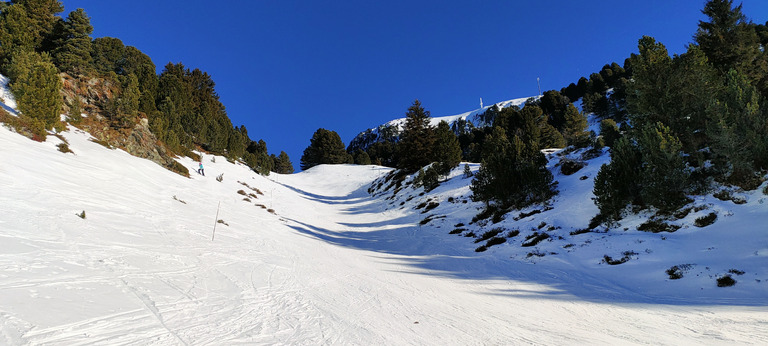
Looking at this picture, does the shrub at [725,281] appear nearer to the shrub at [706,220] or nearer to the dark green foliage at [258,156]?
the shrub at [706,220]

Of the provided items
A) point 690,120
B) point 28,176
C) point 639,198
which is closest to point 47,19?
point 28,176

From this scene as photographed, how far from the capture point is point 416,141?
145ft

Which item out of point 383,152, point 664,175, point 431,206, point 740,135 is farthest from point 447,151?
point 383,152

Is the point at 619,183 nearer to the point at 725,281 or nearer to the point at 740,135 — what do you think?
the point at 740,135

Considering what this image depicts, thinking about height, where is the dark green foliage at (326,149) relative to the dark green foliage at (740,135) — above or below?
above

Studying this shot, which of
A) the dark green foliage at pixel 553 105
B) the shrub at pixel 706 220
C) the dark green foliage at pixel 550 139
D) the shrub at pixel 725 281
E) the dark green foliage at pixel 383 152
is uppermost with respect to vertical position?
the dark green foliage at pixel 553 105

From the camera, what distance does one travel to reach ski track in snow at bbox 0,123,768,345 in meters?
4.37

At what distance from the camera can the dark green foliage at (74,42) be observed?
87.4 feet

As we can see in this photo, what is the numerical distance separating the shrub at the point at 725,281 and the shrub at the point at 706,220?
12.8 ft

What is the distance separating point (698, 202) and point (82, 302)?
60.3ft

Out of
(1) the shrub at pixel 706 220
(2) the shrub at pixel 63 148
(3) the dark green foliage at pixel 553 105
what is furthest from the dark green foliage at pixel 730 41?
(3) the dark green foliage at pixel 553 105

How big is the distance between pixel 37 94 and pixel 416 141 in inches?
1463

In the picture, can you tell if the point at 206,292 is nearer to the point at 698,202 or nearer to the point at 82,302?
the point at 82,302

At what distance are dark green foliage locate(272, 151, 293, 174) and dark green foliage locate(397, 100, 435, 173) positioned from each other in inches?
2059
